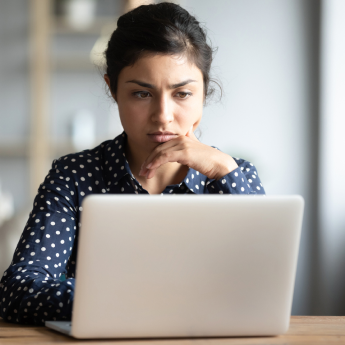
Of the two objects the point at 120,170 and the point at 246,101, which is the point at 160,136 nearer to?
the point at 120,170

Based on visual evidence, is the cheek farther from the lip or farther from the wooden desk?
the wooden desk

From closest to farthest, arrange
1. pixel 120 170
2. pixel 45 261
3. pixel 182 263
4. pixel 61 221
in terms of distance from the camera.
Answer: pixel 182 263
pixel 45 261
pixel 61 221
pixel 120 170

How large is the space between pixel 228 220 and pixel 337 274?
9.12ft

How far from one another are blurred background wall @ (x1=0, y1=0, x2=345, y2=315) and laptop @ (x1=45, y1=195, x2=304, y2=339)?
2.50 metres

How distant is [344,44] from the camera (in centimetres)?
315

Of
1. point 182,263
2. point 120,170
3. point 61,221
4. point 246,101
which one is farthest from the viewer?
point 246,101

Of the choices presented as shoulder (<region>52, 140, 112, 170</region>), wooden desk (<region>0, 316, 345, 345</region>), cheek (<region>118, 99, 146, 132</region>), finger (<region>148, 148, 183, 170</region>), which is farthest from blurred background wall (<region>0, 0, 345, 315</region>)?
wooden desk (<region>0, 316, 345, 345</region>)

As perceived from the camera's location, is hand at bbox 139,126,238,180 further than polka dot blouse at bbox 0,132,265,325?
Yes

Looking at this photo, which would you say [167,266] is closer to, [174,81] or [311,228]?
[174,81]

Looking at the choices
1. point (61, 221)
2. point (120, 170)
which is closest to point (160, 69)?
point (120, 170)

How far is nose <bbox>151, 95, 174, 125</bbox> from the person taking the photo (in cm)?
129

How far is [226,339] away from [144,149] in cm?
76

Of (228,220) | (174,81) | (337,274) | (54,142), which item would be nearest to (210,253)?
(228,220)

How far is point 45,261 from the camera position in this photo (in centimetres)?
116
